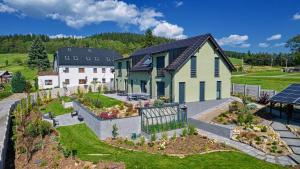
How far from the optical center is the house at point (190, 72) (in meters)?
28.0

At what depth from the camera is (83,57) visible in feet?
197

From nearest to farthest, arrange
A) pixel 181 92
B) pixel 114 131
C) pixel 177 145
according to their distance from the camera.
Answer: pixel 177 145 < pixel 114 131 < pixel 181 92

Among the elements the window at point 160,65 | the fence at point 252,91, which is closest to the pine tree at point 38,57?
the window at point 160,65

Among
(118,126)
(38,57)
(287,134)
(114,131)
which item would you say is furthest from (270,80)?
(38,57)

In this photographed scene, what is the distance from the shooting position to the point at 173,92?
27.7m

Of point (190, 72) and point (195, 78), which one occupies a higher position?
point (190, 72)

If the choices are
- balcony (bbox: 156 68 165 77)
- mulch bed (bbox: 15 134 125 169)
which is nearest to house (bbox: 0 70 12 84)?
balcony (bbox: 156 68 165 77)

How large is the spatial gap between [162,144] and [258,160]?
20.3 ft

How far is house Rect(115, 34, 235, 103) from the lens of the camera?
28.0 metres

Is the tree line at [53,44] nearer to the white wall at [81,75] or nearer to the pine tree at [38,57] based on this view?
the pine tree at [38,57]

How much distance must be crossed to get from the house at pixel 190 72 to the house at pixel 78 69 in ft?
77.1

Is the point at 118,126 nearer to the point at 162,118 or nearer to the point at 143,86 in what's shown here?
the point at 162,118

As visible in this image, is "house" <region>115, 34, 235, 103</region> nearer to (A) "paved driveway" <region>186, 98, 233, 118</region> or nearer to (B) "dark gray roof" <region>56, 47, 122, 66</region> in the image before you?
(A) "paved driveway" <region>186, 98, 233, 118</region>

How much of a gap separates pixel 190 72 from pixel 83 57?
38.5 metres
